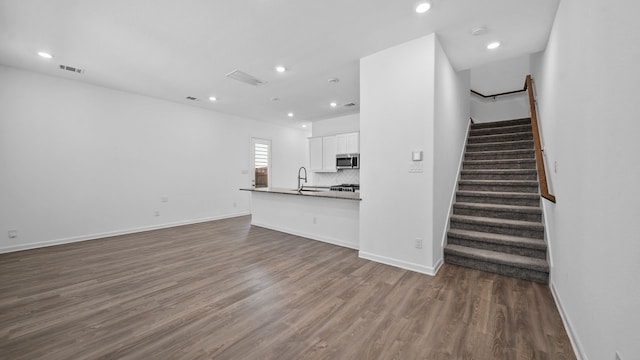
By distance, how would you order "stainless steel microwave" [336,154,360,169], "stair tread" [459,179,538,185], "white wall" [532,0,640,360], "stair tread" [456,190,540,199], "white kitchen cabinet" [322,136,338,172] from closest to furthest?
"white wall" [532,0,640,360] → "stair tread" [456,190,540,199] → "stair tread" [459,179,538,185] → "stainless steel microwave" [336,154,360,169] → "white kitchen cabinet" [322,136,338,172]

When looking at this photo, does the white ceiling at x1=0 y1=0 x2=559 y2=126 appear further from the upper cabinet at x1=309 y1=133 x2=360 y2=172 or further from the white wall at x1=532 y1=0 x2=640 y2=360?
the upper cabinet at x1=309 y1=133 x2=360 y2=172

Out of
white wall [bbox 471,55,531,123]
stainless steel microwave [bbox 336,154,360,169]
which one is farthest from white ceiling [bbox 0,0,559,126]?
stainless steel microwave [bbox 336,154,360,169]

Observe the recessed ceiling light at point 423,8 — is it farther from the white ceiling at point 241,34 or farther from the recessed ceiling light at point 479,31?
the recessed ceiling light at point 479,31

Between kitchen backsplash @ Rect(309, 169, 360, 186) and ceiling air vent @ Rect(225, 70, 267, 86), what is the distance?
3.75 m

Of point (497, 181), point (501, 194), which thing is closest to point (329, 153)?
point (497, 181)

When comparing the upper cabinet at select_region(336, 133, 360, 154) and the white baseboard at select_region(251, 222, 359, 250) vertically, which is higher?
the upper cabinet at select_region(336, 133, 360, 154)

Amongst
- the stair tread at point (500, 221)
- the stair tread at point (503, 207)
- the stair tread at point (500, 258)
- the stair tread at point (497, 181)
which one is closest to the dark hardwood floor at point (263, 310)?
the stair tread at point (500, 258)

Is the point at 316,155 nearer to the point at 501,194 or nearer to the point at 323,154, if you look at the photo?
the point at 323,154

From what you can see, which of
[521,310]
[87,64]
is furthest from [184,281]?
[87,64]

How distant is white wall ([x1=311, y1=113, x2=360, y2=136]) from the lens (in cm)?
688

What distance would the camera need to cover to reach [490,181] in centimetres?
397

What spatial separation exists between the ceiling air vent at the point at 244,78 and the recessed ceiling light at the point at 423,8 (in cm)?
278

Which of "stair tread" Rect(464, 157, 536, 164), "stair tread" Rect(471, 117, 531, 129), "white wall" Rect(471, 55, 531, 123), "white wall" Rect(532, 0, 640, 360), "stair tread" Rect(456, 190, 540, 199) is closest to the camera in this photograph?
"white wall" Rect(532, 0, 640, 360)

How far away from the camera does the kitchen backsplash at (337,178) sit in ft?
23.2
